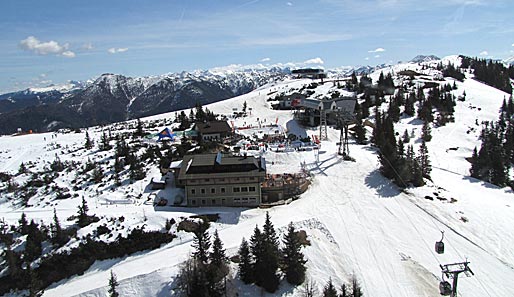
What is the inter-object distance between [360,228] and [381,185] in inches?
420

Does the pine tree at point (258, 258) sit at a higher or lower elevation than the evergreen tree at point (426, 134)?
lower

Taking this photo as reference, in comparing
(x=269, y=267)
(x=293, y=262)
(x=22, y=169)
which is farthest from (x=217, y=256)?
(x=22, y=169)

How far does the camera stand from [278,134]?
6700 centimetres

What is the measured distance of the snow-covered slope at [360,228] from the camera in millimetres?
28016

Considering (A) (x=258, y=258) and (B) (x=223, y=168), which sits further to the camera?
(B) (x=223, y=168)

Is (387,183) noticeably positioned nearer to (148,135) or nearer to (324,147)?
(324,147)

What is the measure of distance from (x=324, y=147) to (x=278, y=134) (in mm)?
12370

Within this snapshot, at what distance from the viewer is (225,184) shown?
3912 centimetres

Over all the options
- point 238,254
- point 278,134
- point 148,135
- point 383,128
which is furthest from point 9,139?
Result: point 383,128

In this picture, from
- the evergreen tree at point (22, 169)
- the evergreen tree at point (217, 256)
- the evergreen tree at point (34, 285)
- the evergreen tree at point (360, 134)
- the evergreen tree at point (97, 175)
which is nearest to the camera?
the evergreen tree at point (34, 285)

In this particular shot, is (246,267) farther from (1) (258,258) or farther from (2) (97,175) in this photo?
(2) (97,175)

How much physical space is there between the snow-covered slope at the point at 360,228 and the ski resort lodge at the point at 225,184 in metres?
1.54

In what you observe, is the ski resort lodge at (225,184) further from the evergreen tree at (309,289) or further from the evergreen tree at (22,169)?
the evergreen tree at (22,169)

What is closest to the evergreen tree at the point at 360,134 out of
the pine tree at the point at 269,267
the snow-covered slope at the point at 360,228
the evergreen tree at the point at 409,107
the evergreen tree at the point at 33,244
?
the snow-covered slope at the point at 360,228
